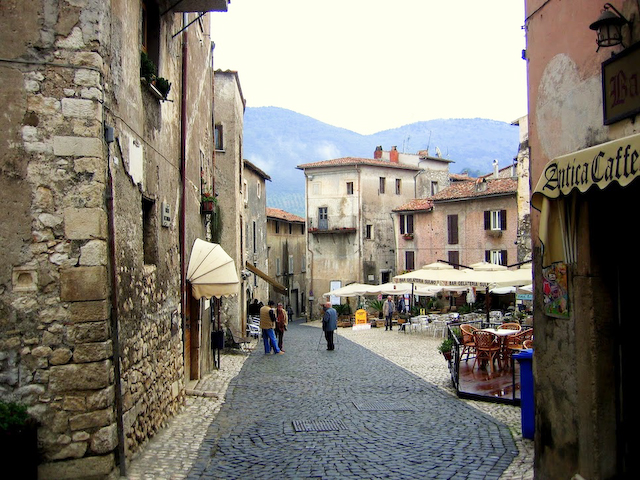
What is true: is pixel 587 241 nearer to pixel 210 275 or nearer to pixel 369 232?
pixel 210 275

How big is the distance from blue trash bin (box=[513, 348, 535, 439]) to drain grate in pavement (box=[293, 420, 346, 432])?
2.70m

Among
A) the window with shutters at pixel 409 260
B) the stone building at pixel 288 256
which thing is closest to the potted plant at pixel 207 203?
the stone building at pixel 288 256

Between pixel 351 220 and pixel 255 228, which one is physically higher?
pixel 351 220

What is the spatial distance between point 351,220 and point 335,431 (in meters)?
39.1

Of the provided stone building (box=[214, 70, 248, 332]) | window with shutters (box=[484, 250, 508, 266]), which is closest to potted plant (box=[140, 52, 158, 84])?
stone building (box=[214, 70, 248, 332])

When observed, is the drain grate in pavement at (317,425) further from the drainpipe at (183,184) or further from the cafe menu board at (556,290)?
the cafe menu board at (556,290)

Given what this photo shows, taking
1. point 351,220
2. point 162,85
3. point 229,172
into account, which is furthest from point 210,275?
point 351,220

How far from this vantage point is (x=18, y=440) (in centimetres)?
593

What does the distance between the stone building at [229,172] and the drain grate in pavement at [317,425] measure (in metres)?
14.9

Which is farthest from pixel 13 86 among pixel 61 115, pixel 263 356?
pixel 263 356

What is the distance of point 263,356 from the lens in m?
19.2

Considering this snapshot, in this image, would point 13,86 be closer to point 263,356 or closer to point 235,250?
point 263,356

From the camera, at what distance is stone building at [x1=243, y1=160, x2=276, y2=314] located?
3453 centimetres

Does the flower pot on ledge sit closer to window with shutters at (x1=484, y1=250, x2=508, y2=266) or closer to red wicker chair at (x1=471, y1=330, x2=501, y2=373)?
red wicker chair at (x1=471, y1=330, x2=501, y2=373)
